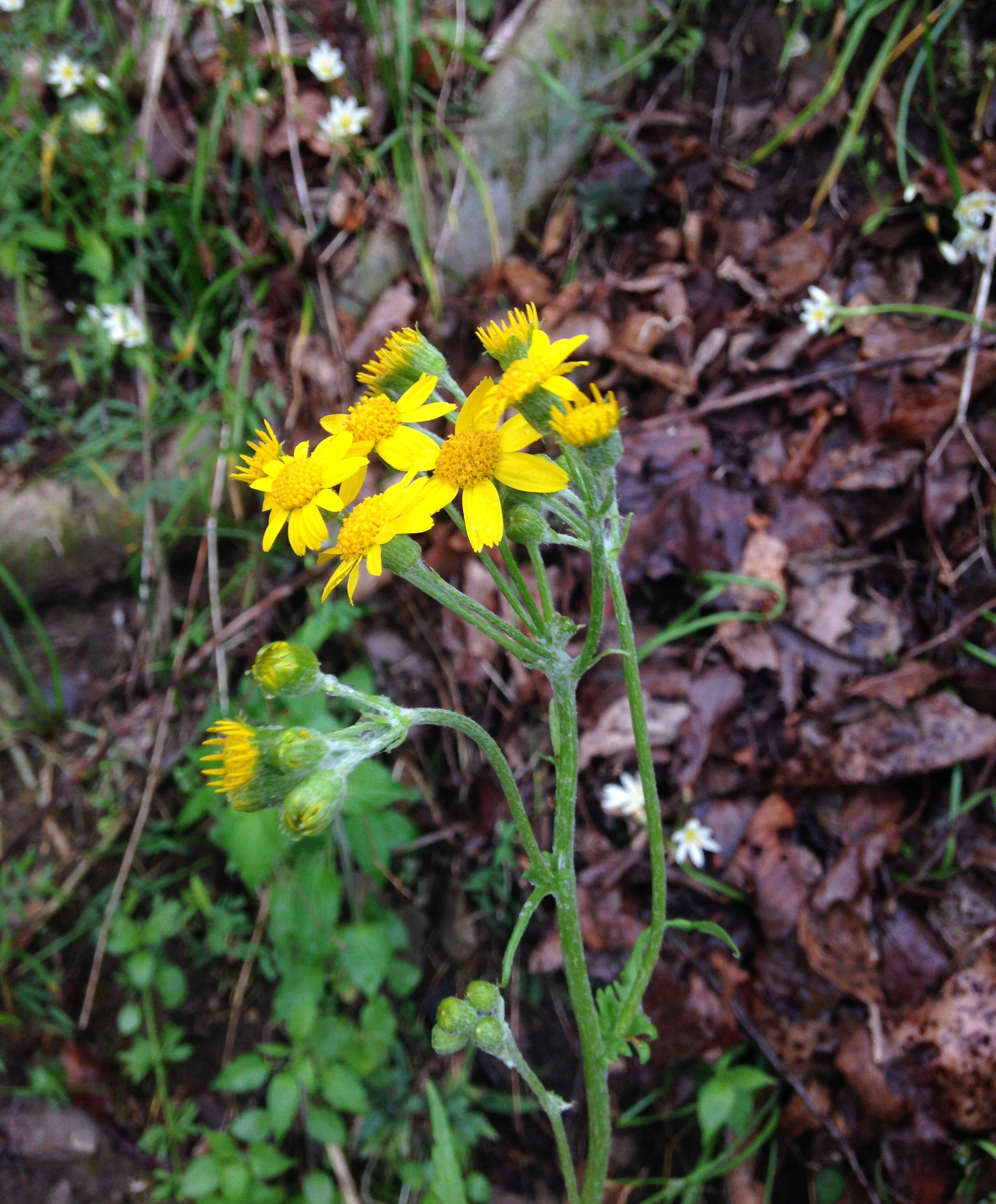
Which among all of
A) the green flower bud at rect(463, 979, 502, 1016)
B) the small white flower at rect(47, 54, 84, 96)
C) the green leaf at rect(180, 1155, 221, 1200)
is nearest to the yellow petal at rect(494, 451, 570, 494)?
the green flower bud at rect(463, 979, 502, 1016)

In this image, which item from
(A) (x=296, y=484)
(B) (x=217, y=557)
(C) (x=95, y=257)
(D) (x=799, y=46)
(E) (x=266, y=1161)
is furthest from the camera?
→ (C) (x=95, y=257)

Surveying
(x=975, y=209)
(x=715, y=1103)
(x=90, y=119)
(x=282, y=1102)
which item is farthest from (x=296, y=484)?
(x=90, y=119)

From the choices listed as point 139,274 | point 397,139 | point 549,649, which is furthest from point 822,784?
point 139,274

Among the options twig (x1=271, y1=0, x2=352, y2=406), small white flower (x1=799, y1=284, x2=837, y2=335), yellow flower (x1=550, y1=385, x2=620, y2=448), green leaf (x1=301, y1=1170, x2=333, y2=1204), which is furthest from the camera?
twig (x1=271, y1=0, x2=352, y2=406)

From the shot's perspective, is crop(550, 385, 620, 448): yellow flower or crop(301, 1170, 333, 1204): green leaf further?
crop(301, 1170, 333, 1204): green leaf

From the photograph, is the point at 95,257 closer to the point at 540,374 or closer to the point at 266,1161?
the point at 540,374

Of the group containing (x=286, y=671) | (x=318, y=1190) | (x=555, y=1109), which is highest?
(x=286, y=671)

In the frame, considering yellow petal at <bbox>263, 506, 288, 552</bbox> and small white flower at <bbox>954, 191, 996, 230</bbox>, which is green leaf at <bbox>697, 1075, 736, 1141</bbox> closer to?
yellow petal at <bbox>263, 506, 288, 552</bbox>
